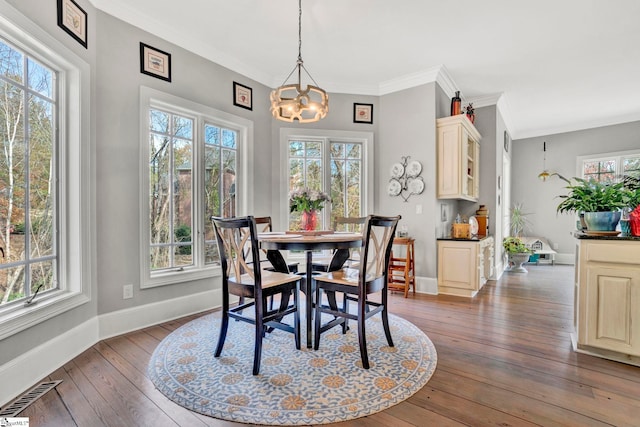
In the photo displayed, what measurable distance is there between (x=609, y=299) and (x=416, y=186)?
7.48 ft

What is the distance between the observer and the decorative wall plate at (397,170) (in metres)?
4.22

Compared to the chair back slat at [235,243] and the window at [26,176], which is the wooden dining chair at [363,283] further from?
the window at [26,176]

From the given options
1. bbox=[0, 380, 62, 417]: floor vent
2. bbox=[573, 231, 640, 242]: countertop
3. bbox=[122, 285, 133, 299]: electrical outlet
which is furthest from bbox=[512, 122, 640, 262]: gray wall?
bbox=[0, 380, 62, 417]: floor vent

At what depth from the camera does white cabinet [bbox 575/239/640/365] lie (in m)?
2.06

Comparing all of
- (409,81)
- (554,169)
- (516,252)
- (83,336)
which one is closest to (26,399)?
(83,336)

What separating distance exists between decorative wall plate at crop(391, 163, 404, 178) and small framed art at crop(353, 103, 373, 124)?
738 mm

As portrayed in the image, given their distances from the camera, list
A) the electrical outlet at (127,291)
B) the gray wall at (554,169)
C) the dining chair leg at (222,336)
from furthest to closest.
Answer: the gray wall at (554,169), the electrical outlet at (127,291), the dining chair leg at (222,336)

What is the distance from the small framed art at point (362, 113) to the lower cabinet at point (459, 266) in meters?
1.96

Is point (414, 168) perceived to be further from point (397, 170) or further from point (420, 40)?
point (420, 40)

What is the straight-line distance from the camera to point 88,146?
2389 millimetres

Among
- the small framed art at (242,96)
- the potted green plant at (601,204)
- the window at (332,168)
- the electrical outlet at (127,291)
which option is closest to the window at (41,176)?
the electrical outlet at (127,291)

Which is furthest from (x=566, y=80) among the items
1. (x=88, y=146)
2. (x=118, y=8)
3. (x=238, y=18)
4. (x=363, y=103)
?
(x=88, y=146)

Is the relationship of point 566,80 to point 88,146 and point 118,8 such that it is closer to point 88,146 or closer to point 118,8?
point 118,8

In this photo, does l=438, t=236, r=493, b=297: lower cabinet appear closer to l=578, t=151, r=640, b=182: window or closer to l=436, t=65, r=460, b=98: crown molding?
l=436, t=65, r=460, b=98: crown molding
